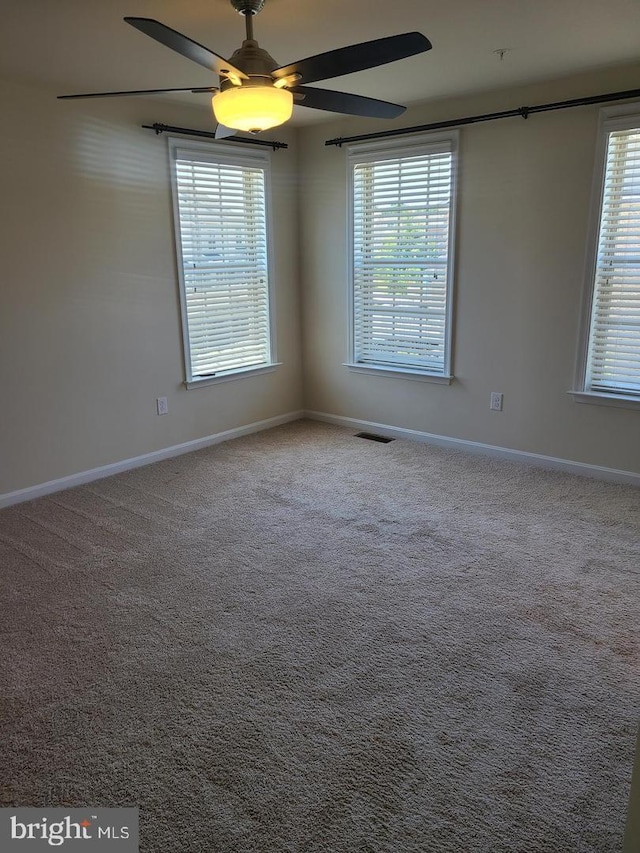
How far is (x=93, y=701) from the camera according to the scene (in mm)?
2146

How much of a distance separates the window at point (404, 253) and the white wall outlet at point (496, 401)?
1.26 ft

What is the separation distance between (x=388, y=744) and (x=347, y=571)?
43.0 inches

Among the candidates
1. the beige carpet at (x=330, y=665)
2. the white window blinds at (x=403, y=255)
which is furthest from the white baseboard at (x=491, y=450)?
the white window blinds at (x=403, y=255)

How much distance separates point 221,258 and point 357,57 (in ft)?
9.32

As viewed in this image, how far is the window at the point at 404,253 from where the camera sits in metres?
4.46

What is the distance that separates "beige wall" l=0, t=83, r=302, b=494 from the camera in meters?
3.63

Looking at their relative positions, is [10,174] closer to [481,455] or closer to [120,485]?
[120,485]

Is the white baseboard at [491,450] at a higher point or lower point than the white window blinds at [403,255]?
lower

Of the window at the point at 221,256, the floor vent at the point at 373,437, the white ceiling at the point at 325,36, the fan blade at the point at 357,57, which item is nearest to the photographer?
the fan blade at the point at 357,57

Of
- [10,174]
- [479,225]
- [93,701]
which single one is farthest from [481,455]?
[10,174]

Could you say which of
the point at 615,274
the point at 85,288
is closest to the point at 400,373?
the point at 615,274

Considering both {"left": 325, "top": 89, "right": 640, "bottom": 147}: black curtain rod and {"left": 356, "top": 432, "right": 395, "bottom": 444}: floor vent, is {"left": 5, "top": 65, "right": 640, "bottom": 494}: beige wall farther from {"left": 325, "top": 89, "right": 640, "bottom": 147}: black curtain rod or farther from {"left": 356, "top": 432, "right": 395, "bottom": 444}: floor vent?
{"left": 356, "top": 432, "right": 395, "bottom": 444}: floor vent

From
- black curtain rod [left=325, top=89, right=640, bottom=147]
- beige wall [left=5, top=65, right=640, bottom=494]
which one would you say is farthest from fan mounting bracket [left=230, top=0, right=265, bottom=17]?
black curtain rod [left=325, top=89, right=640, bottom=147]

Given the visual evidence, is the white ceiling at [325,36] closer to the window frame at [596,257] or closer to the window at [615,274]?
the window frame at [596,257]
